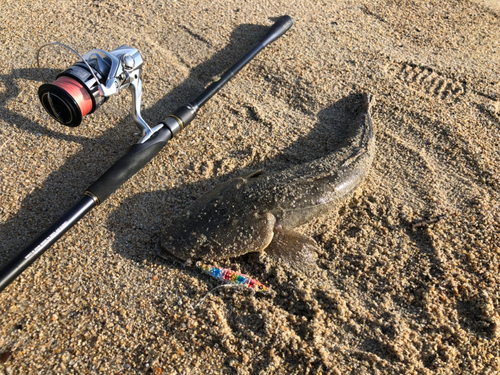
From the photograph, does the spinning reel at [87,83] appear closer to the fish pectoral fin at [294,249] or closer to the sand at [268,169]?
the sand at [268,169]

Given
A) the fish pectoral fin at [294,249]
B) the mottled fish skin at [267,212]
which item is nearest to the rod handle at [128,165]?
the mottled fish skin at [267,212]

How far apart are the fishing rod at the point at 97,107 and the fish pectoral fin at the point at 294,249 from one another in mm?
1318

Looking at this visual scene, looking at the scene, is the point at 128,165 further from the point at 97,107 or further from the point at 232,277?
the point at 232,277

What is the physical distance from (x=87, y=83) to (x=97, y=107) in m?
0.25

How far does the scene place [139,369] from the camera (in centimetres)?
240

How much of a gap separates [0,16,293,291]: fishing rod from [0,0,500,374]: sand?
26 centimetres

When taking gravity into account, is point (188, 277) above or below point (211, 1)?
below

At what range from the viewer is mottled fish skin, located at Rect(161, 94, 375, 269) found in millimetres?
2947

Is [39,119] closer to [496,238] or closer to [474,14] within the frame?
[496,238]

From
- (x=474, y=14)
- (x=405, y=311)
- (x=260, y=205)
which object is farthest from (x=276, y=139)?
(x=474, y=14)

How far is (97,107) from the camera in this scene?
127 inches

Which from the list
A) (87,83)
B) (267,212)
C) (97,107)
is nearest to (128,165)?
(97,107)

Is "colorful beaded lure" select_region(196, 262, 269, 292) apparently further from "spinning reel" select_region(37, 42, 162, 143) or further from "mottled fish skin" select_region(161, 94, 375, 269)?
"spinning reel" select_region(37, 42, 162, 143)

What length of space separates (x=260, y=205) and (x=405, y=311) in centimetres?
131
